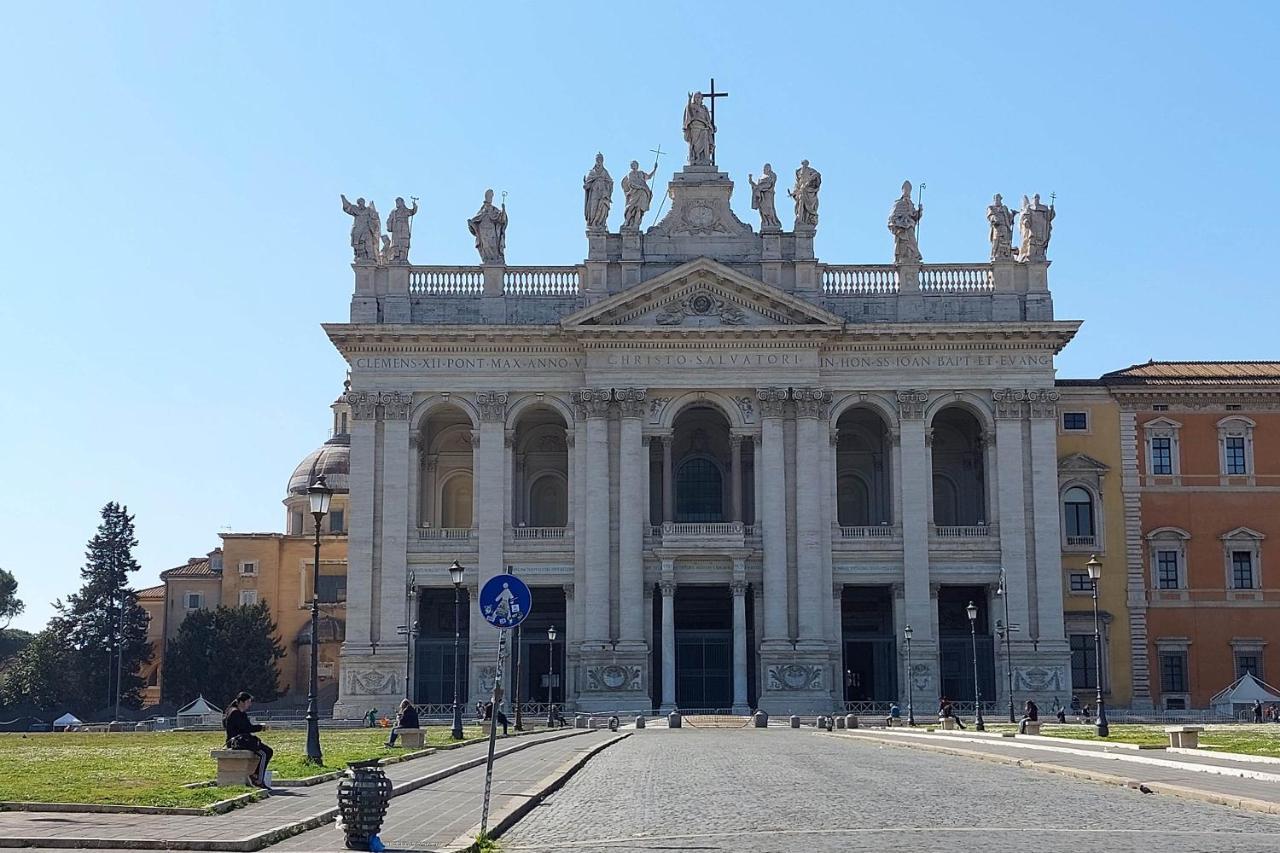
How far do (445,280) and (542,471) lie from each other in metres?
9.37

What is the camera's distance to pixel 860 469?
7125cm

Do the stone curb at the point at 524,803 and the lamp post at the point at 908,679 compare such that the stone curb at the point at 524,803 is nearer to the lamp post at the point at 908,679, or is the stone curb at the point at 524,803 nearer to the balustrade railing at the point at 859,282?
the lamp post at the point at 908,679

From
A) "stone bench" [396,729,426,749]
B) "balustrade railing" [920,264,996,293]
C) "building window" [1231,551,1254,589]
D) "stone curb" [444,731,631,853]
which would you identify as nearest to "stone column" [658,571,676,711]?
"balustrade railing" [920,264,996,293]

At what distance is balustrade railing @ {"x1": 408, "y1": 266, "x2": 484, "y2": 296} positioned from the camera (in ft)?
224

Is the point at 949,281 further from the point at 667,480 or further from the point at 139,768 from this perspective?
the point at 139,768

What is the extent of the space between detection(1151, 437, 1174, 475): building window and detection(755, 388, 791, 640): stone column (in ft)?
53.2

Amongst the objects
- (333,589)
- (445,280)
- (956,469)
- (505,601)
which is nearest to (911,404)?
(956,469)

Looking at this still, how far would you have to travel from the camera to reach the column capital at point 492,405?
6662 cm

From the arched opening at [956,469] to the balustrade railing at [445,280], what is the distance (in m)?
20.7

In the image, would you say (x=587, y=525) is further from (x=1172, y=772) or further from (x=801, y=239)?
(x=1172, y=772)

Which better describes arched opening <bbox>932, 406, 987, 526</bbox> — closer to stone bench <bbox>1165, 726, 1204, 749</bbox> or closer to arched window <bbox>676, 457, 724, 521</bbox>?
arched window <bbox>676, 457, 724, 521</bbox>

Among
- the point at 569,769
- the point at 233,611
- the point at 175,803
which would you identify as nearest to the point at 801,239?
the point at 233,611

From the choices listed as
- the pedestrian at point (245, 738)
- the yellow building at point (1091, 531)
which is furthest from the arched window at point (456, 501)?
the pedestrian at point (245, 738)

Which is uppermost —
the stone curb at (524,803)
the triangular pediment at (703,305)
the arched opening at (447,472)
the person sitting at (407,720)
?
the triangular pediment at (703,305)
